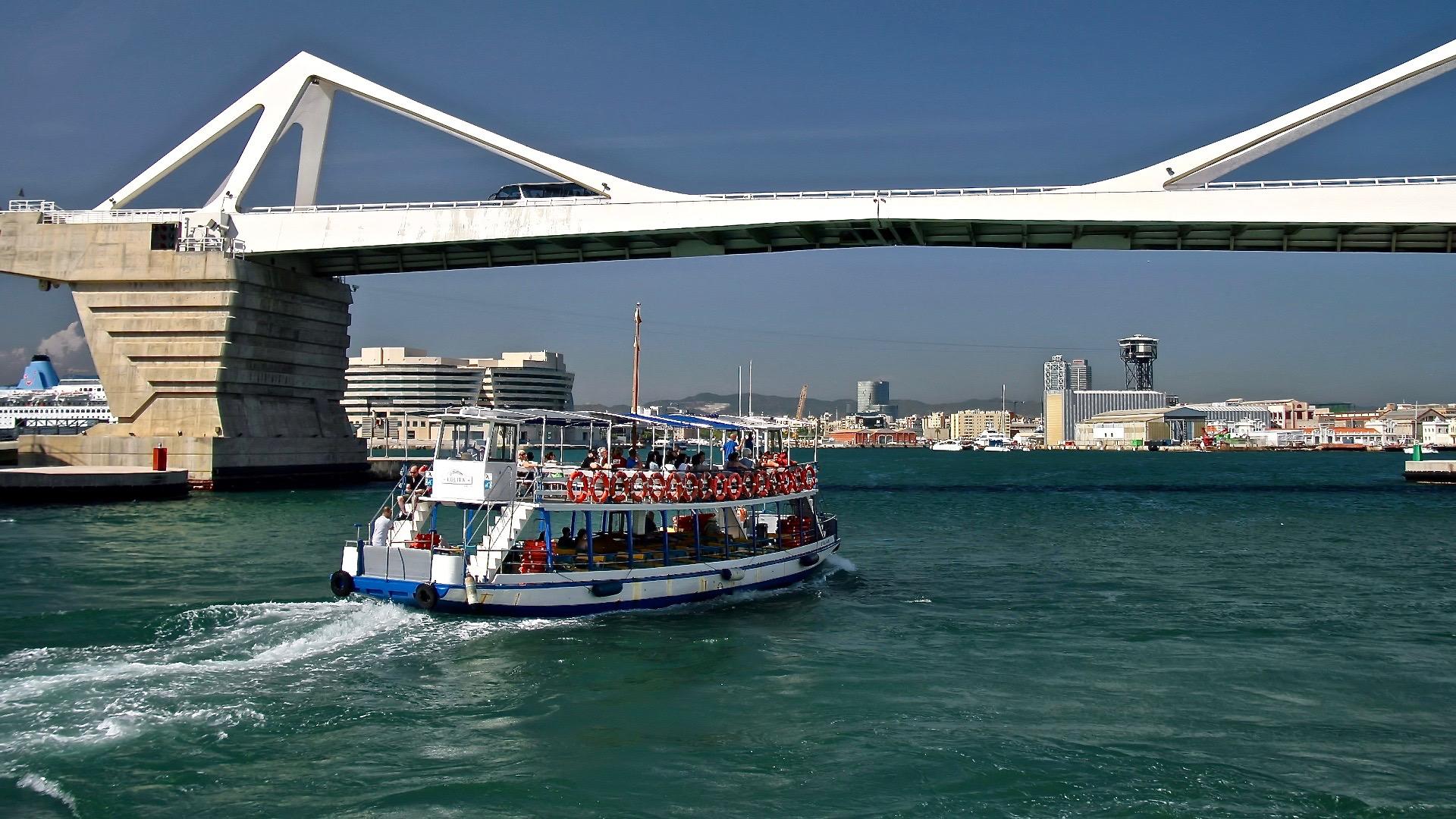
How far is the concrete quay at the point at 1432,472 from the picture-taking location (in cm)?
7238

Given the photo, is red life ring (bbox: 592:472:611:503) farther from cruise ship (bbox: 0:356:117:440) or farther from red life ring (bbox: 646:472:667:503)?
cruise ship (bbox: 0:356:117:440)

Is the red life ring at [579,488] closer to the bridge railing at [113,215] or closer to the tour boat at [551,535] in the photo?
the tour boat at [551,535]

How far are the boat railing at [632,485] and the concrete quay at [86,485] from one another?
98.3 feet

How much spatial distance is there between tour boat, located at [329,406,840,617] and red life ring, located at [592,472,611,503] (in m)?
0.03

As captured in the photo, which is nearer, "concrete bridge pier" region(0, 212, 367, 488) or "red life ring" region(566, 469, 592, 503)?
"red life ring" region(566, 469, 592, 503)

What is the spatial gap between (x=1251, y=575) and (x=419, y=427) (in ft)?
440

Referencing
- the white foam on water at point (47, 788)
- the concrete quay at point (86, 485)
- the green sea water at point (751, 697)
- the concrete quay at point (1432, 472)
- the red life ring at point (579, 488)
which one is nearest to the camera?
the white foam on water at point (47, 788)

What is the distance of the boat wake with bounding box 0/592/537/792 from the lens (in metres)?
12.2

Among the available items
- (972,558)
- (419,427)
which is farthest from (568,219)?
(419,427)

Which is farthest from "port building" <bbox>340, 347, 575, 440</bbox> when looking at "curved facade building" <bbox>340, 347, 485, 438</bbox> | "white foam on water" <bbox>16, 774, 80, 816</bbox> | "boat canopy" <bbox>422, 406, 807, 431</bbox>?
"white foam on water" <bbox>16, 774, 80, 816</bbox>

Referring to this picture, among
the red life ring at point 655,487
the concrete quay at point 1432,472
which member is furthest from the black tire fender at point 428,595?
the concrete quay at point 1432,472

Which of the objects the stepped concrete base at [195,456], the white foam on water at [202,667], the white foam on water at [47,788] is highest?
the stepped concrete base at [195,456]

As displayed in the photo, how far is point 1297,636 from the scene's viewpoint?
19078 mm

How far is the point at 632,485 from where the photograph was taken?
20391 mm
